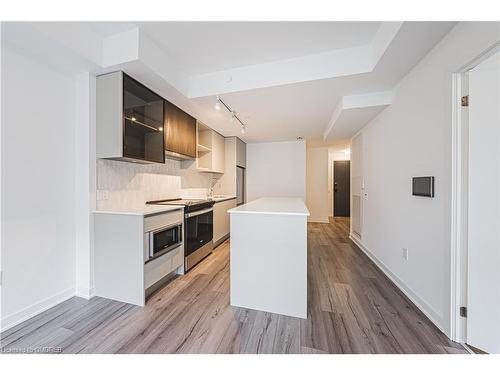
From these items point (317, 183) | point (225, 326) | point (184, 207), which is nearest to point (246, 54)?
point (184, 207)

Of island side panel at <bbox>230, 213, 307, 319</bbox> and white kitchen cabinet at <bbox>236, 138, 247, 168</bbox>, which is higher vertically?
white kitchen cabinet at <bbox>236, 138, 247, 168</bbox>

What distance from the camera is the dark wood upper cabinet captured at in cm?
263

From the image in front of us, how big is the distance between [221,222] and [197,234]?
936mm

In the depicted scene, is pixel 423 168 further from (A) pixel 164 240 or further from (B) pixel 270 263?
(A) pixel 164 240

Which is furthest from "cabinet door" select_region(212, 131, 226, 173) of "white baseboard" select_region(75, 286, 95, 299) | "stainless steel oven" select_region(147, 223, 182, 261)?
"white baseboard" select_region(75, 286, 95, 299)

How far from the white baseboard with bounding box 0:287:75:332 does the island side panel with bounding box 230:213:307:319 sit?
5.48 ft

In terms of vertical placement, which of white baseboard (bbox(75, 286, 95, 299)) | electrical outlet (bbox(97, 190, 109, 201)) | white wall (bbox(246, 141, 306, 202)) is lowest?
white baseboard (bbox(75, 286, 95, 299))

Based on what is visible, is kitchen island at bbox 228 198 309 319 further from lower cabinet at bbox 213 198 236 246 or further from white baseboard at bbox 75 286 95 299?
lower cabinet at bbox 213 198 236 246

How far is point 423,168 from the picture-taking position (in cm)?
180

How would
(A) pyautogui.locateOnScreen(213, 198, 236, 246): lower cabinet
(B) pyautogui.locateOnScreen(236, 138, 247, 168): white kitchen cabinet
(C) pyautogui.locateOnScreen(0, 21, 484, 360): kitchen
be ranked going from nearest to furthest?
(C) pyautogui.locateOnScreen(0, 21, 484, 360): kitchen < (A) pyautogui.locateOnScreen(213, 198, 236, 246): lower cabinet < (B) pyautogui.locateOnScreen(236, 138, 247, 168): white kitchen cabinet

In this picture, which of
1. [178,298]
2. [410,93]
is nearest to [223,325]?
[178,298]

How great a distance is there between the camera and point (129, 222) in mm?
1894
